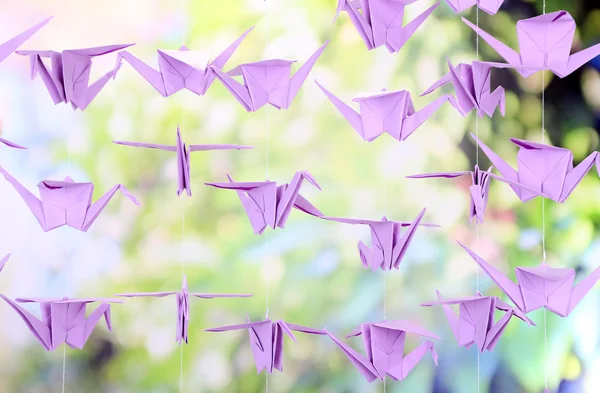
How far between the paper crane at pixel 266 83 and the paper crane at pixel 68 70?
0.18 metres

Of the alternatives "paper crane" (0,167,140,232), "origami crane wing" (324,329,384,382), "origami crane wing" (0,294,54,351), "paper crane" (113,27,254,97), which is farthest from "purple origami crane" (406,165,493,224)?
"origami crane wing" (0,294,54,351)

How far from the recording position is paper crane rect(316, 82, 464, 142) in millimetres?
1179

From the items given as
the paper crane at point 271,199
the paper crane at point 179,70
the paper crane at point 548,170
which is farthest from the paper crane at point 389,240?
the paper crane at point 179,70

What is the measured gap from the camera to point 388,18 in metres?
1.18

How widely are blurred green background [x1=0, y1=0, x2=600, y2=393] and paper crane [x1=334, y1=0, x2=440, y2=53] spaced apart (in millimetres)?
404

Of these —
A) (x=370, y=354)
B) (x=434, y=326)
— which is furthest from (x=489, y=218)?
(x=370, y=354)

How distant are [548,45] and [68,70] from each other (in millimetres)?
712

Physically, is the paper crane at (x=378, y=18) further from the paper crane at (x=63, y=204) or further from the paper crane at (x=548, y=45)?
the paper crane at (x=63, y=204)

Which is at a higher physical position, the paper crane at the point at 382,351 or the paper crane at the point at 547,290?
the paper crane at the point at 547,290

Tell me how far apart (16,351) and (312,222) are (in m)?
0.60

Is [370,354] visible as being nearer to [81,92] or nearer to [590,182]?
[81,92]

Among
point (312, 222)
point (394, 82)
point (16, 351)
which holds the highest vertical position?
point (394, 82)

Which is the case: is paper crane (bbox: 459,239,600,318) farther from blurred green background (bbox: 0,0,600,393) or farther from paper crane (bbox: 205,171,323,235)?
blurred green background (bbox: 0,0,600,393)

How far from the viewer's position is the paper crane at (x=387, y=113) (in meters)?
1.18
